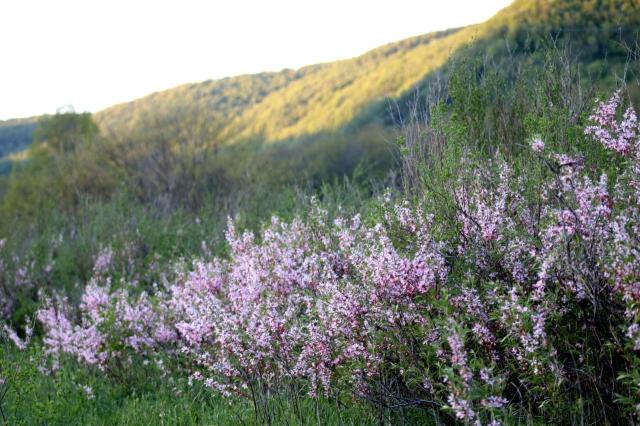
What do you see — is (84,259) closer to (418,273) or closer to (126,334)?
(126,334)

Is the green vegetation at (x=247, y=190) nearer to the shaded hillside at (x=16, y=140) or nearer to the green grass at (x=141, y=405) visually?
the green grass at (x=141, y=405)

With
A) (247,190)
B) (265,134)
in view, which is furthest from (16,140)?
(247,190)

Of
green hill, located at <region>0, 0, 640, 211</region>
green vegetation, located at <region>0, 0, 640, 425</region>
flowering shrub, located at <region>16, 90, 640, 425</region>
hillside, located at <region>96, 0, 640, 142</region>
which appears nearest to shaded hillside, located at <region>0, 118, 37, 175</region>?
hillside, located at <region>96, 0, 640, 142</region>

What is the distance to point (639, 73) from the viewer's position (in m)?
4.82

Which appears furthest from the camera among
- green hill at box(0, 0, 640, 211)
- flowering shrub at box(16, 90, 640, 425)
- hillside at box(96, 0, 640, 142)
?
hillside at box(96, 0, 640, 142)

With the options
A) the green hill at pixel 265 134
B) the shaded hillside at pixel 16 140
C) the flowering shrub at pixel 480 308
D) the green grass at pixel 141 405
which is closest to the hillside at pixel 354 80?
the green hill at pixel 265 134

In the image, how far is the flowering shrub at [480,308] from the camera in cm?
302

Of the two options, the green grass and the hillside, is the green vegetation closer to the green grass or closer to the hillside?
the green grass

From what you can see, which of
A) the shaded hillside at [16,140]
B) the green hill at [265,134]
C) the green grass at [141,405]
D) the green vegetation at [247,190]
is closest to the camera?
the green grass at [141,405]

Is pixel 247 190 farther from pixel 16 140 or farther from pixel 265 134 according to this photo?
pixel 16 140

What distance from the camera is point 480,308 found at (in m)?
3.51

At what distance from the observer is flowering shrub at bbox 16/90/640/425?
302cm

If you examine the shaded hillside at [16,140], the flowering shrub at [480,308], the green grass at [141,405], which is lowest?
the green grass at [141,405]

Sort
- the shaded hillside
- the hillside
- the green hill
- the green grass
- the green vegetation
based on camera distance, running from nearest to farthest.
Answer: the green grass, the green vegetation, the green hill, the hillside, the shaded hillside
